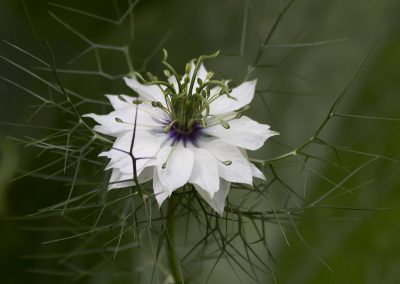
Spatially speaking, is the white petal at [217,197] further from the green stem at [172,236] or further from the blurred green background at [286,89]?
the blurred green background at [286,89]

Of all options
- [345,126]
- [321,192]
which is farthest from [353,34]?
[321,192]

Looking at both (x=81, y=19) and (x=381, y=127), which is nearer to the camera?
(x=381, y=127)

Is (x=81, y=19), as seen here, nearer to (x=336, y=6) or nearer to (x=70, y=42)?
(x=70, y=42)

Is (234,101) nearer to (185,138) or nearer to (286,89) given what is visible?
(185,138)

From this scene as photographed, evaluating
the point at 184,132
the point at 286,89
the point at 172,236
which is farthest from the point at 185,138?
the point at 286,89

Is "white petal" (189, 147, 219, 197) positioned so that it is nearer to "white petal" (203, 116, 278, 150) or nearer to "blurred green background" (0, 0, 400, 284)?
"white petal" (203, 116, 278, 150)
